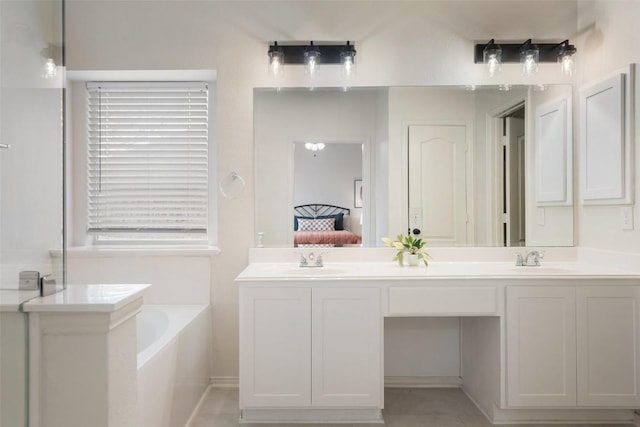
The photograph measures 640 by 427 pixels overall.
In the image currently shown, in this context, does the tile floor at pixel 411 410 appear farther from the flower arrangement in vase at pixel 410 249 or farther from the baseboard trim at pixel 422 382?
the flower arrangement in vase at pixel 410 249

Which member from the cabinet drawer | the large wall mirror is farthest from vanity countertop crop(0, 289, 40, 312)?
the large wall mirror

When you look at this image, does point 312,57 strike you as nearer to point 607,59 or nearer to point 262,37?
point 262,37

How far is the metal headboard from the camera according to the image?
2586 mm

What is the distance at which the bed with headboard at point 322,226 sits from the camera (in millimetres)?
2584

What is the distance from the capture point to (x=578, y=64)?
2.54m

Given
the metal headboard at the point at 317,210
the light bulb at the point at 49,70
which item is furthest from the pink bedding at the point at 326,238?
the light bulb at the point at 49,70

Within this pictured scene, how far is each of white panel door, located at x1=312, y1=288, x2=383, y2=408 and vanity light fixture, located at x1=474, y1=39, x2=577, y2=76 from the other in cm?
169

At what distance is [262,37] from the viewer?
256 centimetres

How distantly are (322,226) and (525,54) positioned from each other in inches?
67.5

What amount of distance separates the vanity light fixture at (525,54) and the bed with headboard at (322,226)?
134cm

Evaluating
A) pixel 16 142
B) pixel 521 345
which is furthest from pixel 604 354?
pixel 16 142

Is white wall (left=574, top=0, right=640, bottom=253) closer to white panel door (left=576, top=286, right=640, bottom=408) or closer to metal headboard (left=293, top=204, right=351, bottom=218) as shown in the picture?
white panel door (left=576, top=286, right=640, bottom=408)

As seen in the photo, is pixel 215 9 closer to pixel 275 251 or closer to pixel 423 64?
pixel 423 64

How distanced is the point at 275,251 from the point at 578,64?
7.69 feet
